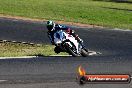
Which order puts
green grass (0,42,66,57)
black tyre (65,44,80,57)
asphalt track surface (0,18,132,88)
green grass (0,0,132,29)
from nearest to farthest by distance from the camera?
asphalt track surface (0,18,132,88), black tyre (65,44,80,57), green grass (0,42,66,57), green grass (0,0,132,29)

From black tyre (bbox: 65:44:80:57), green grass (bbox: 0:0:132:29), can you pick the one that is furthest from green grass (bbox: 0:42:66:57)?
green grass (bbox: 0:0:132:29)

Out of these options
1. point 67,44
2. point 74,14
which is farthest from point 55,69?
point 74,14

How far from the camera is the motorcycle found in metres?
16.2

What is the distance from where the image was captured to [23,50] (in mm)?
18422

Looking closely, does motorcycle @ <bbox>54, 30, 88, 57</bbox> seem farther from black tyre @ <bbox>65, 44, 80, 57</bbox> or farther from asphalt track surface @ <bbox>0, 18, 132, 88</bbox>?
asphalt track surface @ <bbox>0, 18, 132, 88</bbox>

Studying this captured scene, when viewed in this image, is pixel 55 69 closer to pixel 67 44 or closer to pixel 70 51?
pixel 70 51

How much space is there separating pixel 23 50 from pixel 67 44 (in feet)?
8.70

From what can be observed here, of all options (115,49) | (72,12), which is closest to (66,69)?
(115,49)

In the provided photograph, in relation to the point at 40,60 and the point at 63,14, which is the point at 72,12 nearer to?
the point at 63,14

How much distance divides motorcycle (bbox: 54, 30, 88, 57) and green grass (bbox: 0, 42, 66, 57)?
1.01 meters

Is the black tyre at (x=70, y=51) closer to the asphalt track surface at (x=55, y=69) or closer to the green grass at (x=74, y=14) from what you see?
the asphalt track surface at (x=55, y=69)

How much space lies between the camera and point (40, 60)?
14.0 meters

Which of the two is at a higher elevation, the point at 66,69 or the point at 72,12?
the point at 66,69

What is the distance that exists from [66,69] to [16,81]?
1.97 metres
